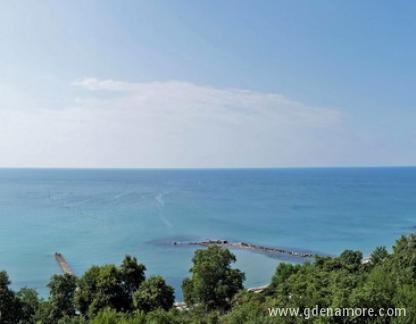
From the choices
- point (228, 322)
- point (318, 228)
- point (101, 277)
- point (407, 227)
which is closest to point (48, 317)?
point (101, 277)

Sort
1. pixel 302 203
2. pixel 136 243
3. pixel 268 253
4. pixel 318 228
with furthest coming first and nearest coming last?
pixel 302 203
pixel 318 228
pixel 136 243
pixel 268 253

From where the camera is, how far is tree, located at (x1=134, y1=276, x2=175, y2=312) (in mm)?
24219

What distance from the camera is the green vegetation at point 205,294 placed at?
17.5 meters

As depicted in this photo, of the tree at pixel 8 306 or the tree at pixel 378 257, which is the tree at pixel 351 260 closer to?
the tree at pixel 378 257

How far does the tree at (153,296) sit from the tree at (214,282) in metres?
2.52

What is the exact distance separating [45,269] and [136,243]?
16.0 meters

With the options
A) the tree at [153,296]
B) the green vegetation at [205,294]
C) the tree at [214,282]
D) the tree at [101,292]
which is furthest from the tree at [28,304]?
the tree at [214,282]

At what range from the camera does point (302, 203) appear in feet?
379

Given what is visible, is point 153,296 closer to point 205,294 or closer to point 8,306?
point 205,294

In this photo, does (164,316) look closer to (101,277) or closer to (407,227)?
(101,277)

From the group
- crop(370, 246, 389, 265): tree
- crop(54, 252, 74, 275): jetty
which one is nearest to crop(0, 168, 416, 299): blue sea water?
crop(54, 252, 74, 275): jetty

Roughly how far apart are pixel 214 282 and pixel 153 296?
451 cm

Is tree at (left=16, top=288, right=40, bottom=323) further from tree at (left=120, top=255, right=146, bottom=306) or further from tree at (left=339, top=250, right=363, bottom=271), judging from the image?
tree at (left=339, top=250, right=363, bottom=271)

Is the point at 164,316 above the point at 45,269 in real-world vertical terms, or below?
above
